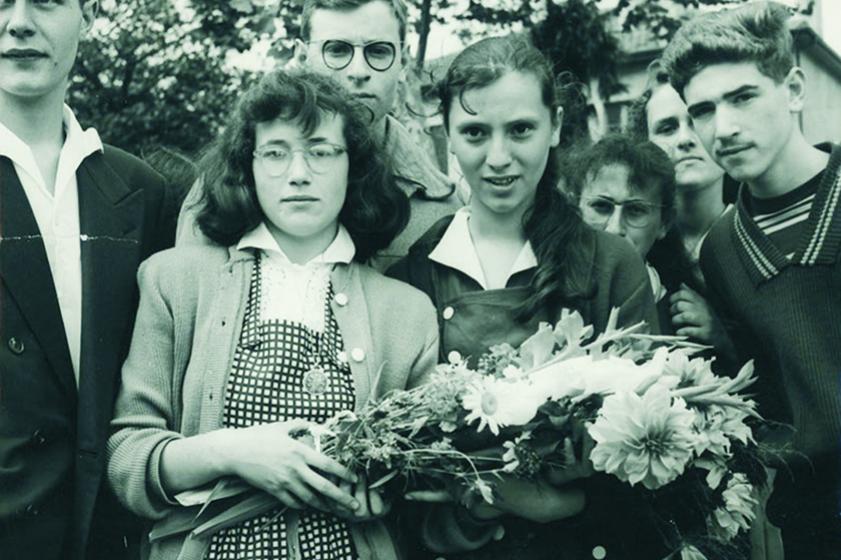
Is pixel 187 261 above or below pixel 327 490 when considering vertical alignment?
above

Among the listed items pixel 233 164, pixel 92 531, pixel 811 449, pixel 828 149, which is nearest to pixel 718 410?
pixel 811 449

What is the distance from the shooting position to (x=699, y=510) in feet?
10.5

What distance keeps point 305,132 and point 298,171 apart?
0.15 meters

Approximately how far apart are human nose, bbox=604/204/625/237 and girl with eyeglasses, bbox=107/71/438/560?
120 cm

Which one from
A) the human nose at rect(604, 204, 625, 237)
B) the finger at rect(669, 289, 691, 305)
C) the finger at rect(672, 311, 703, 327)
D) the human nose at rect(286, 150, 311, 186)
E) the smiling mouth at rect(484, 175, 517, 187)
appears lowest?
the finger at rect(672, 311, 703, 327)

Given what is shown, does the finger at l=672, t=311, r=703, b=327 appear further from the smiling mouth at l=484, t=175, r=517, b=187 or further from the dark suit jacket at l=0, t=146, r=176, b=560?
the dark suit jacket at l=0, t=146, r=176, b=560

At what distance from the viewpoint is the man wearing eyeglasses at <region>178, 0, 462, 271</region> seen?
451 cm

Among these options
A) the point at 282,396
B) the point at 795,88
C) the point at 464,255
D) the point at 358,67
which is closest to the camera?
the point at 282,396

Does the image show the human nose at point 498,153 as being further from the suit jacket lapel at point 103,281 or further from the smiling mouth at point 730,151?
the suit jacket lapel at point 103,281

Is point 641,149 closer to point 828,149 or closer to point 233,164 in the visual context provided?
point 828,149

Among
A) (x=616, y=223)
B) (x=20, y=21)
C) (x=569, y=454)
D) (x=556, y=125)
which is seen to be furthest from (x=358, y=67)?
(x=569, y=454)

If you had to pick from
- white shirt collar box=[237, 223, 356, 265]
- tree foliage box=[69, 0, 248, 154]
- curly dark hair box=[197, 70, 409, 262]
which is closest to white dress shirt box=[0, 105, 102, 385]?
curly dark hair box=[197, 70, 409, 262]

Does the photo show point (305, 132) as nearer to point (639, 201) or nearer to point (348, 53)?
point (348, 53)

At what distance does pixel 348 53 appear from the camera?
179 inches
